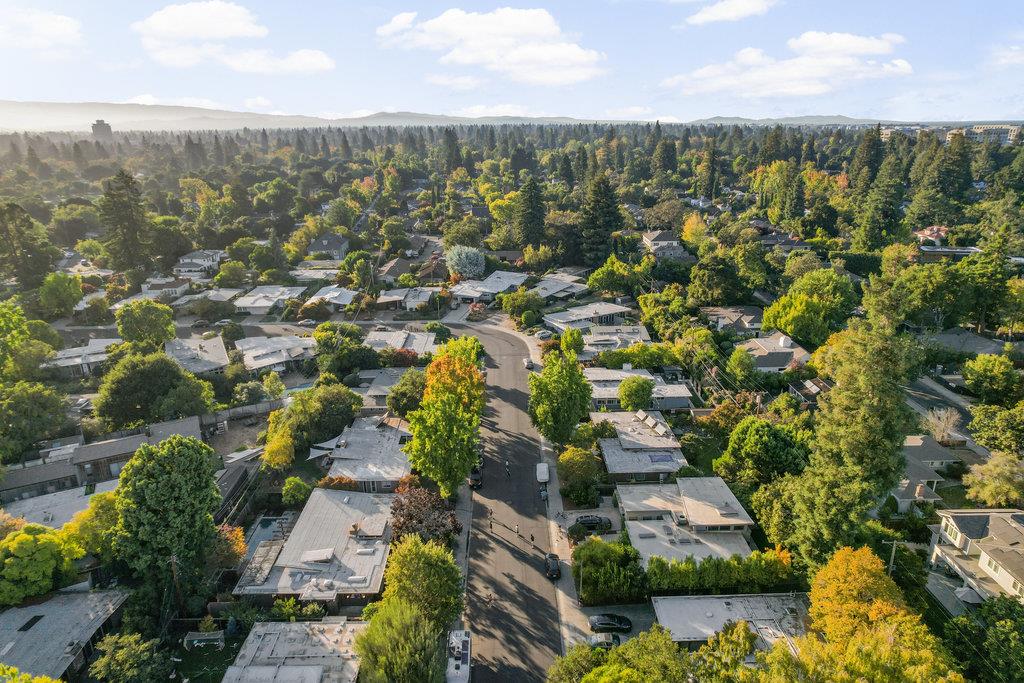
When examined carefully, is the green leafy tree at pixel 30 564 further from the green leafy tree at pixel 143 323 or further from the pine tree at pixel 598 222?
the pine tree at pixel 598 222

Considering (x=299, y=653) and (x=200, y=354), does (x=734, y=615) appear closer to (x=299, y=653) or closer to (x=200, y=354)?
(x=299, y=653)

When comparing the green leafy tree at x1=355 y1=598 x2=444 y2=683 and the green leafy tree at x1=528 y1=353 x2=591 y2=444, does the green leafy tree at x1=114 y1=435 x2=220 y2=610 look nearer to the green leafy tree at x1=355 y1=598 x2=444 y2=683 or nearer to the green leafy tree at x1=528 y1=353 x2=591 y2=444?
the green leafy tree at x1=355 y1=598 x2=444 y2=683

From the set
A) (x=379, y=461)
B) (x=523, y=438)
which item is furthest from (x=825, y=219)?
(x=379, y=461)

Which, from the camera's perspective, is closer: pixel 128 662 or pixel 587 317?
pixel 128 662

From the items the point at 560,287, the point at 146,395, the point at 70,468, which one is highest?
the point at 560,287

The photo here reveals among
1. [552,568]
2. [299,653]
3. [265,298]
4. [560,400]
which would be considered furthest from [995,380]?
[265,298]

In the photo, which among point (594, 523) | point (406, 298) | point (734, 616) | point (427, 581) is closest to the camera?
point (427, 581)
